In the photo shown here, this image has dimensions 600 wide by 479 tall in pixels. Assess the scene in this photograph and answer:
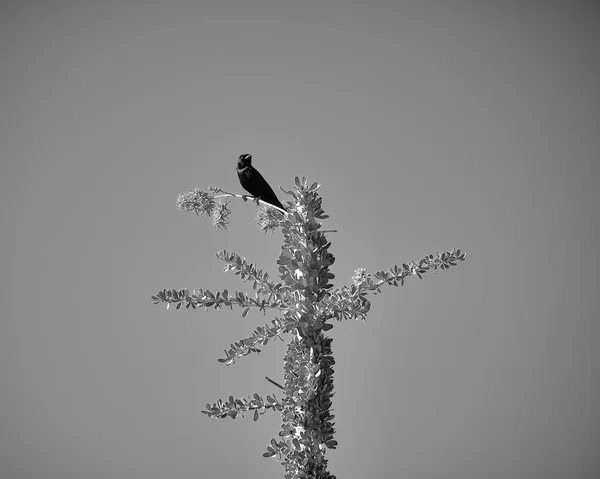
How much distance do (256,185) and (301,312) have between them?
2.15ft

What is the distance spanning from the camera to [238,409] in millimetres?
1681

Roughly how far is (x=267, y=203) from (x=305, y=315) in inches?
25.3

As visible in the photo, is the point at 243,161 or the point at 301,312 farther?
the point at 243,161

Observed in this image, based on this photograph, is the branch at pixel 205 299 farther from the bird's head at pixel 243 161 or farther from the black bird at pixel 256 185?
the bird's head at pixel 243 161

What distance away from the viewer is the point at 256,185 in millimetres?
2264

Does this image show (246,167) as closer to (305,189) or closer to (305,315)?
(305,189)

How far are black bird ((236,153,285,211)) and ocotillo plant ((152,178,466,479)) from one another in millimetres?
376

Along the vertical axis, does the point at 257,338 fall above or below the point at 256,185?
below

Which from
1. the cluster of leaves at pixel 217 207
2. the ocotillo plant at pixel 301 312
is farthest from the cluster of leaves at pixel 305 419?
the cluster of leaves at pixel 217 207

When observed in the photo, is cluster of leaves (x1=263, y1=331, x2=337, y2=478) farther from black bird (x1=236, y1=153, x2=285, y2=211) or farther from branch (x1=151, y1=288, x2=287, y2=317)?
black bird (x1=236, y1=153, x2=285, y2=211)

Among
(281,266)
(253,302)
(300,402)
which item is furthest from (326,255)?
(300,402)

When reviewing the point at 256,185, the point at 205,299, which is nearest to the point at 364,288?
the point at 205,299

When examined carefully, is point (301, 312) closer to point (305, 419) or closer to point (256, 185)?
point (305, 419)

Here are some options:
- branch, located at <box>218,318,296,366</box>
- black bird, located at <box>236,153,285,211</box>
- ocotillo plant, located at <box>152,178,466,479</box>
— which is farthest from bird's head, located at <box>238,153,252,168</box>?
branch, located at <box>218,318,296,366</box>
